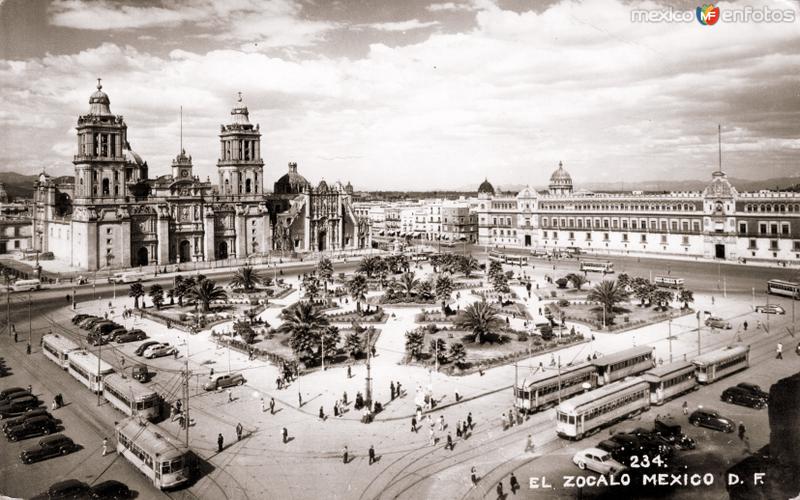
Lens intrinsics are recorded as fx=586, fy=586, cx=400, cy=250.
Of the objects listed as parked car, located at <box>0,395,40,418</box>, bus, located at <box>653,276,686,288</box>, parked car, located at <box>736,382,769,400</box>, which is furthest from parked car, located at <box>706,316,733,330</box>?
parked car, located at <box>0,395,40,418</box>

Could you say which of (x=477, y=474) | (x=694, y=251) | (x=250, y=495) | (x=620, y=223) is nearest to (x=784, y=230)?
(x=694, y=251)

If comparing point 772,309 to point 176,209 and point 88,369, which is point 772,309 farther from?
point 176,209

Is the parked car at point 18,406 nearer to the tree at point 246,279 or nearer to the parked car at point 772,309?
the tree at point 246,279

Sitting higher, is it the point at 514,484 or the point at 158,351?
the point at 158,351

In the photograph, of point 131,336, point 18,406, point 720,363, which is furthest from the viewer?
point 131,336

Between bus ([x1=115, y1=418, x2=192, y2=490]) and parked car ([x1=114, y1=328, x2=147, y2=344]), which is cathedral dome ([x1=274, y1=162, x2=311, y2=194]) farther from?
bus ([x1=115, y1=418, x2=192, y2=490])

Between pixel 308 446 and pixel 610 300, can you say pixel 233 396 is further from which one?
pixel 610 300

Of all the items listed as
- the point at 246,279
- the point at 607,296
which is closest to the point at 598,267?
the point at 607,296
